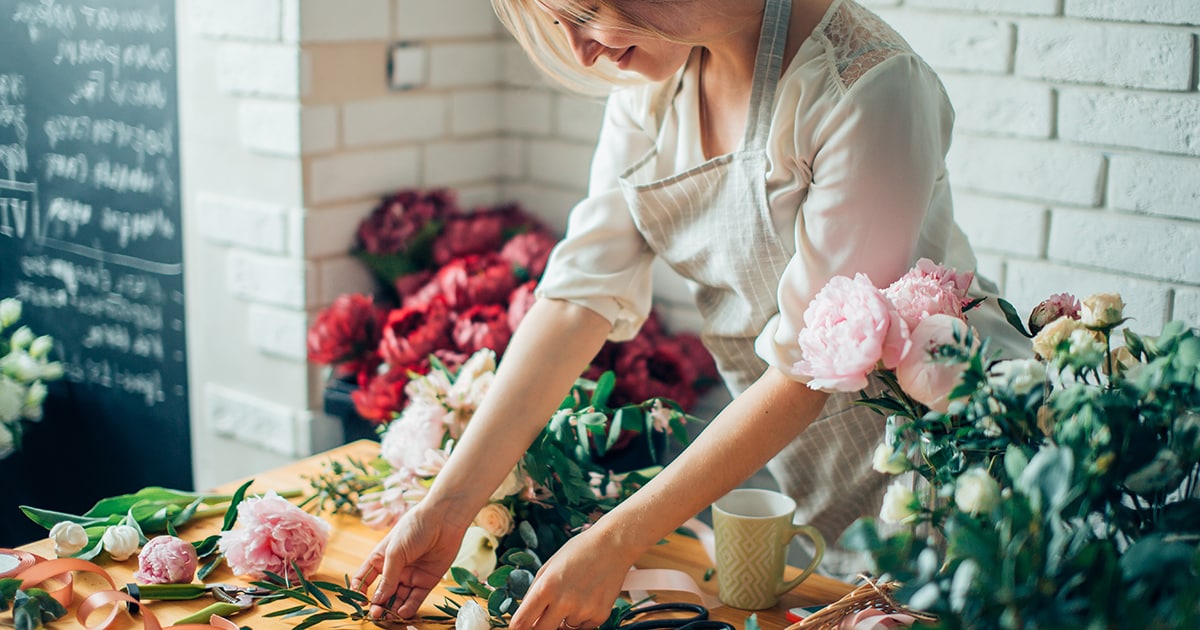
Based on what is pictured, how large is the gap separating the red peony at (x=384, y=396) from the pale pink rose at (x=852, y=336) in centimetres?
107

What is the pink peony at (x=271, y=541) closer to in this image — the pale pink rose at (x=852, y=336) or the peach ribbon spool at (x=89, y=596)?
the peach ribbon spool at (x=89, y=596)

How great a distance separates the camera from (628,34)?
41.9 inches

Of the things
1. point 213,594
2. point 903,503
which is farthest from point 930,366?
point 213,594

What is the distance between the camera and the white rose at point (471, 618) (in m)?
1.01

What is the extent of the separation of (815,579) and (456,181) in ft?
4.41

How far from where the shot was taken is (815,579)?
46.9 inches

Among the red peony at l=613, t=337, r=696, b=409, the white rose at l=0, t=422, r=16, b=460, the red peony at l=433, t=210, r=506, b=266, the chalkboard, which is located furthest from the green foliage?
the chalkboard

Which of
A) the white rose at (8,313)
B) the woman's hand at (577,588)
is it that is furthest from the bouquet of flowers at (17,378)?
the woman's hand at (577,588)

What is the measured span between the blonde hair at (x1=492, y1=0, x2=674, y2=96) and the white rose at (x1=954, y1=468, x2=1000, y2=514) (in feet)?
2.06

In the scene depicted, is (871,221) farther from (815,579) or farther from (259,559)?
(259,559)

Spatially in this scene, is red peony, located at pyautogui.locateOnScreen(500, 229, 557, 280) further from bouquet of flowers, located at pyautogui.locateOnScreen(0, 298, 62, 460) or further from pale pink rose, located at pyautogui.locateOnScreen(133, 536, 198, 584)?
pale pink rose, located at pyautogui.locateOnScreen(133, 536, 198, 584)

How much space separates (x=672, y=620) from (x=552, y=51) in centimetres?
63

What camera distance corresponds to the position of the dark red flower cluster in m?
1.84

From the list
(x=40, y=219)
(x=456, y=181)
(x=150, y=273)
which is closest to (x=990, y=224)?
(x=456, y=181)
